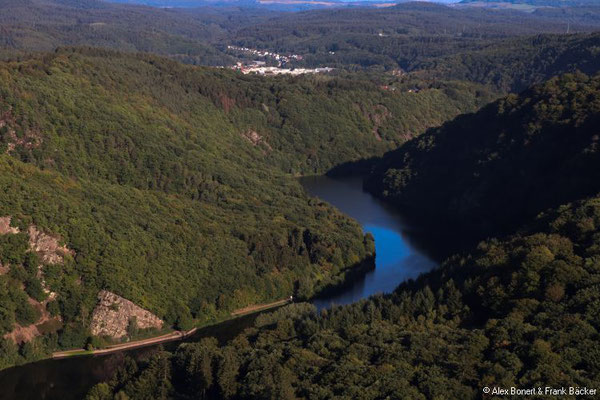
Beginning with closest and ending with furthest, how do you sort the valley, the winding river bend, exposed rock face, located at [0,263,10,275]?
the valley → the winding river bend → exposed rock face, located at [0,263,10,275]

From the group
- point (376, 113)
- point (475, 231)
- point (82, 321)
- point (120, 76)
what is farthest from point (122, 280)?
point (376, 113)

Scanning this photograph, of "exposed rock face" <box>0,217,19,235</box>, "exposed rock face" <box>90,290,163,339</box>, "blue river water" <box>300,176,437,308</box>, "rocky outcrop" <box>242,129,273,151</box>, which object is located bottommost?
"blue river water" <box>300,176,437,308</box>

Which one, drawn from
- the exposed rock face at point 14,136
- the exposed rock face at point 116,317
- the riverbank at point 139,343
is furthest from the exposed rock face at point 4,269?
the exposed rock face at point 14,136

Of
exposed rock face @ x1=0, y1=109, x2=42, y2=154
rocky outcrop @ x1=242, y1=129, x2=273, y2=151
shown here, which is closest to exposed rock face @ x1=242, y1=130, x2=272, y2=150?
rocky outcrop @ x1=242, y1=129, x2=273, y2=151

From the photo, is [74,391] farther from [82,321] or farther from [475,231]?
[475,231]

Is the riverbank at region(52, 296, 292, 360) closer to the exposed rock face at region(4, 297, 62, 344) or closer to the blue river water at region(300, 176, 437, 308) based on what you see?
the exposed rock face at region(4, 297, 62, 344)

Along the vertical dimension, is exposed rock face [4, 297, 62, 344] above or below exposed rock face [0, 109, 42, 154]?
below

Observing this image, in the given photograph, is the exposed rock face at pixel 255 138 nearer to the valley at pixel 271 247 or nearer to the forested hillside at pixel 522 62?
the valley at pixel 271 247
